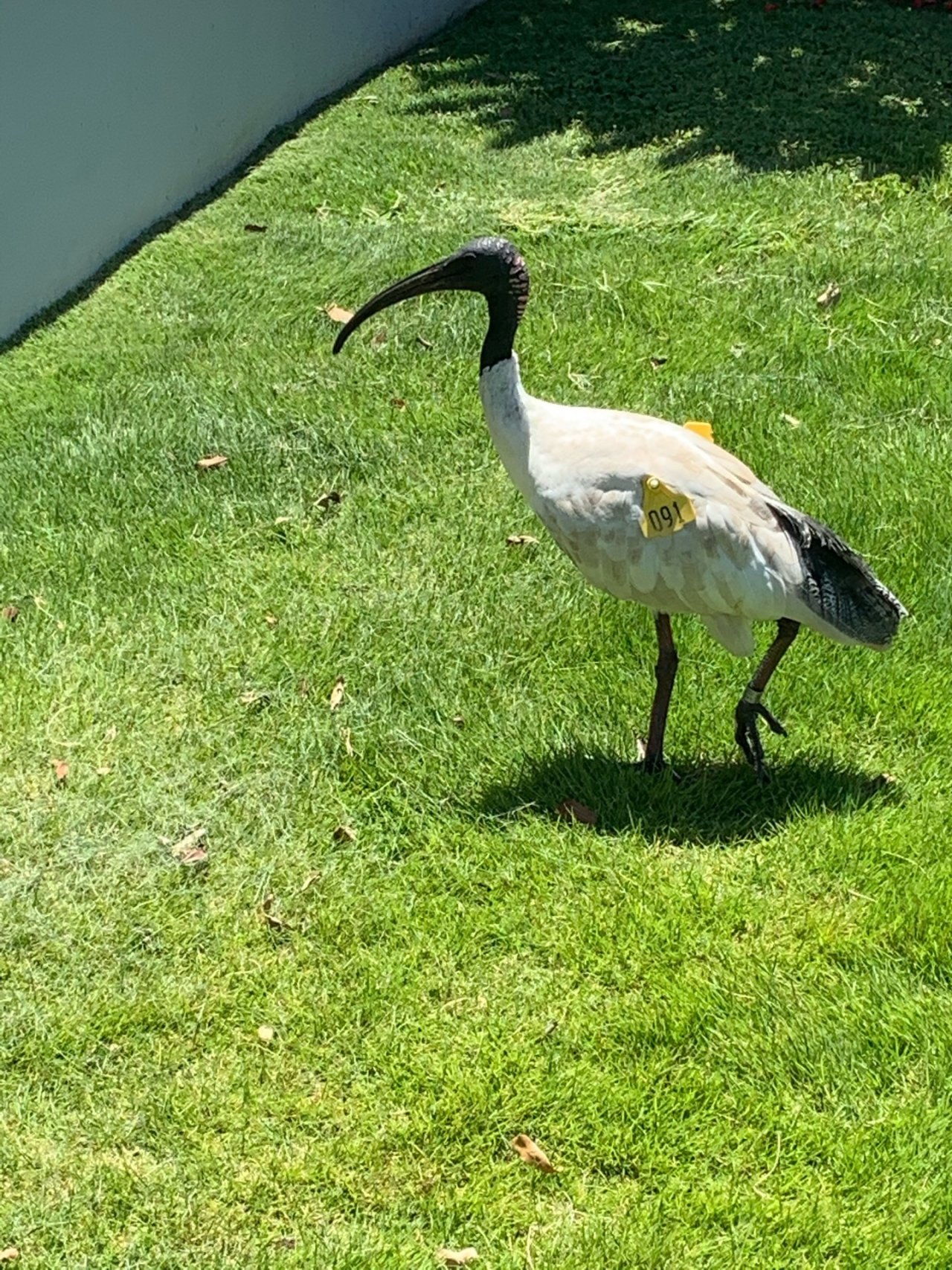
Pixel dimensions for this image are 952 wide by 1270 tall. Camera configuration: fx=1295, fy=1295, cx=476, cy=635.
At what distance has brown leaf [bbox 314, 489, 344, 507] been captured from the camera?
5500 mm

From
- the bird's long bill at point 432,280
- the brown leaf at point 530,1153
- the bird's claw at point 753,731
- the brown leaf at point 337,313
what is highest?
the bird's long bill at point 432,280

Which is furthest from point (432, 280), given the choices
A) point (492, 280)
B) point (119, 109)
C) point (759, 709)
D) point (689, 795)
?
point (119, 109)

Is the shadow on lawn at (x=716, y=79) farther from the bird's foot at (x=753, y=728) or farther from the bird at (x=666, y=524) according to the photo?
the bird's foot at (x=753, y=728)

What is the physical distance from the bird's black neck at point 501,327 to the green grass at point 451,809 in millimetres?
1147

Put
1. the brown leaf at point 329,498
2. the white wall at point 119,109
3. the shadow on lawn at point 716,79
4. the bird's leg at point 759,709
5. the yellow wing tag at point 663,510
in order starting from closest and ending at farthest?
the yellow wing tag at point 663,510
the bird's leg at point 759,709
the brown leaf at point 329,498
the white wall at point 119,109
the shadow on lawn at point 716,79

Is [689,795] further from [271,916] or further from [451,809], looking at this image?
[271,916]

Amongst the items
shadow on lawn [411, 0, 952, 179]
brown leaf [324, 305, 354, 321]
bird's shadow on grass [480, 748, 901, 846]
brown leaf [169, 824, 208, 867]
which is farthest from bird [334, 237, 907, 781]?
shadow on lawn [411, 0, 952, 179]

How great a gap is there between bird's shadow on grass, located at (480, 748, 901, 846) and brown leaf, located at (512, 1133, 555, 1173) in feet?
3.28

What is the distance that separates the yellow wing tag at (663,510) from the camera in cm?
333

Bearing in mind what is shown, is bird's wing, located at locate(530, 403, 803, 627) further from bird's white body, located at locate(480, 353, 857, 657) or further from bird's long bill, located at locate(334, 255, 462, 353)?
bird's long bill, located at locate(334, 255, 462, 353)

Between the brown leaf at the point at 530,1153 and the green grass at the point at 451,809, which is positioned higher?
the green grass at the point at 451,809

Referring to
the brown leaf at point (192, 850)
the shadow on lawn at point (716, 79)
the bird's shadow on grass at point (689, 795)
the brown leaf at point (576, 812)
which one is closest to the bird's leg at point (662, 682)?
the bird's shadow on grass at point (689, 795)

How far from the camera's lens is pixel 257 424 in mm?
6012

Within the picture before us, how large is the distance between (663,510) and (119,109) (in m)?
6.23
